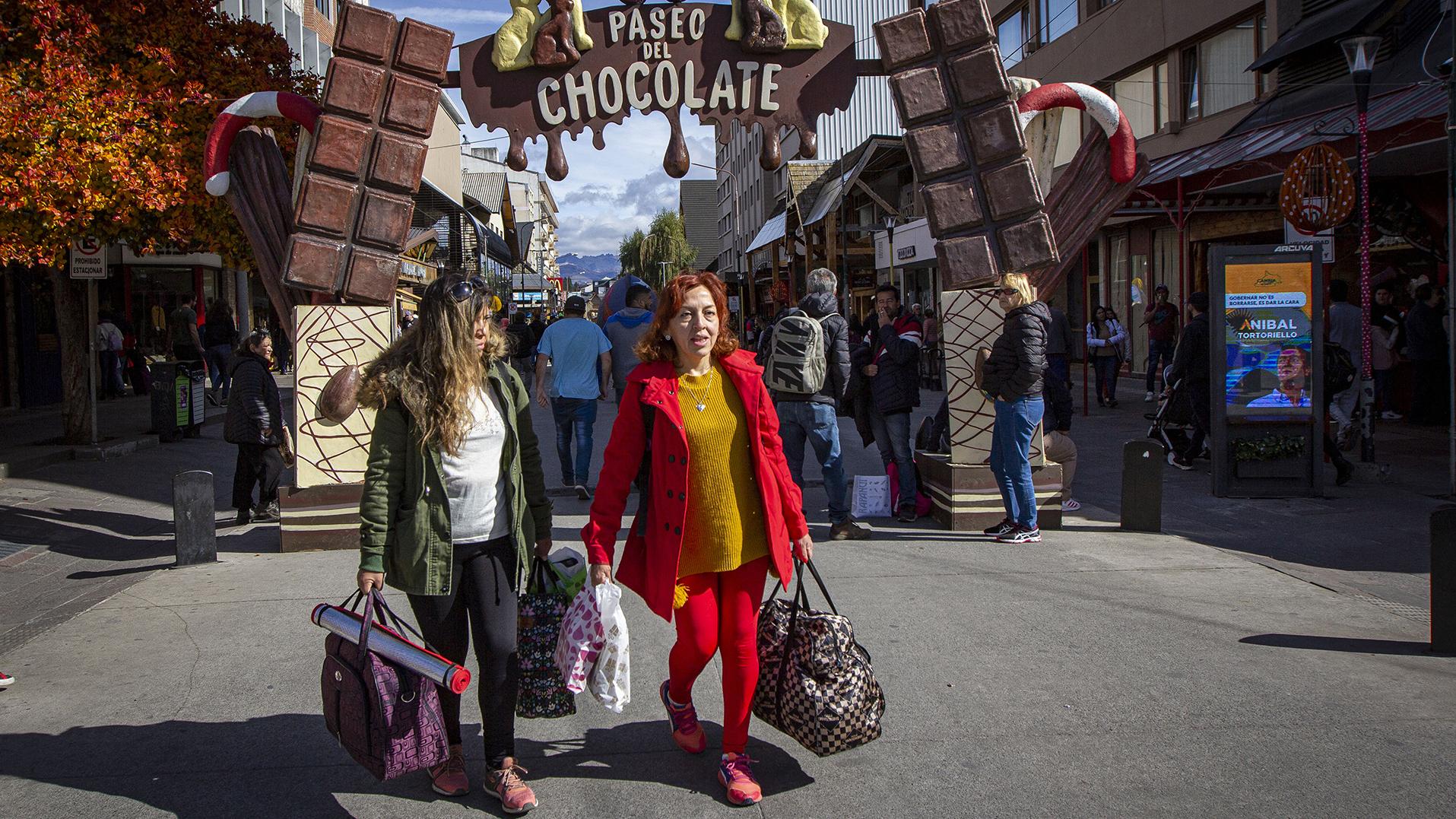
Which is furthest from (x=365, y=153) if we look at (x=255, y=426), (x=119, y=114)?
(x=119, y=114)

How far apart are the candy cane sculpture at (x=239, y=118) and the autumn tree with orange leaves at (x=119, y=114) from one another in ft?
10.2

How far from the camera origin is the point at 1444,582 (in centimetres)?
515

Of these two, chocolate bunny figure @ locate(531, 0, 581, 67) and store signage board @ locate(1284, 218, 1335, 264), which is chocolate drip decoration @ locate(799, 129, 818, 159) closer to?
chocolate bunny figure @ locate(531, 0, 581, 67)

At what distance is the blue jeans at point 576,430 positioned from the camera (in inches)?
384

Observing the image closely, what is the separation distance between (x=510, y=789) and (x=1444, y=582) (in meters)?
4.37

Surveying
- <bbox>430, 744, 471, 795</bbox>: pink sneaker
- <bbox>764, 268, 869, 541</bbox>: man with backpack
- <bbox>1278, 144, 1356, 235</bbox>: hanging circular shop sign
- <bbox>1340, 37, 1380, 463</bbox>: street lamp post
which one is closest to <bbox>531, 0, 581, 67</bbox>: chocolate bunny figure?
<bbox>764, 268, 869, 541</bbox>: man with backpack

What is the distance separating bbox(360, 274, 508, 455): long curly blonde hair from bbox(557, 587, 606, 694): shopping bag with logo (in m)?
0.65

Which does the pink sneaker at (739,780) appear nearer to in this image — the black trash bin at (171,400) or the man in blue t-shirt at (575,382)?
the man in blue t-shirt at (575,382)

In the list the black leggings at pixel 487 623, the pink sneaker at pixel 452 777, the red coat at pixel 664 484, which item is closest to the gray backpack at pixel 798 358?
the red coat at pixel 664 484

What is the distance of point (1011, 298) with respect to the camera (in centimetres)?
737

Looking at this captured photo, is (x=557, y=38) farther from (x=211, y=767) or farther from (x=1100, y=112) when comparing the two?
(x=211, y=767)

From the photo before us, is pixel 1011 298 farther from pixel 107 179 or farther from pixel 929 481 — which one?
pixel 107 179

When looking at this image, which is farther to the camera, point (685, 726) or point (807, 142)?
point (807, 142)

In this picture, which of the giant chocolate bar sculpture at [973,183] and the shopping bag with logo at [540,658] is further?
the giant chocolate bar sculpture at [973,183]
